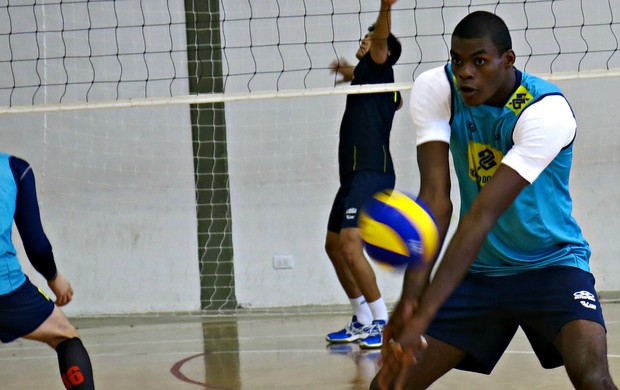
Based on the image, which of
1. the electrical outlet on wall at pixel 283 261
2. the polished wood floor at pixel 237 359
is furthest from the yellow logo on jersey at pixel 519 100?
the electrical outlet on wall at pixel 283 261

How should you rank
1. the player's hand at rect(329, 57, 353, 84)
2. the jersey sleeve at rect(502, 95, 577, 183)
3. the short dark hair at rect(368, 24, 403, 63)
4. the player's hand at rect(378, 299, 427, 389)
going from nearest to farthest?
the player's hand at rect(378, 299, 427, 389)
the jersey sleeve at rect(502, 95, 577, 183)
the short dark hair at rect(368, 24, 403, 63)
the player's hand at rect(329, 57, 353, 84)

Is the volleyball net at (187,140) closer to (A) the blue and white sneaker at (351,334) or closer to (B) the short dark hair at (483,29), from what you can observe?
(A) the blue and white sneaker at (351,334)

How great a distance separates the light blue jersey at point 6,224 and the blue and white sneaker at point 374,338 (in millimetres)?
2768

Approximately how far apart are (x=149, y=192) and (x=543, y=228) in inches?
217

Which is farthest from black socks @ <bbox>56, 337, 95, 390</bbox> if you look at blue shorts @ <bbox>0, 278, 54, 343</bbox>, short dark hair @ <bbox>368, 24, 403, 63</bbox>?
short dark hair @ <bbox>368, 24, 403, 63</bbox>

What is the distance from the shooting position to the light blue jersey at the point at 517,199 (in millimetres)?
3086

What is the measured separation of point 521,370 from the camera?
534 centimetres

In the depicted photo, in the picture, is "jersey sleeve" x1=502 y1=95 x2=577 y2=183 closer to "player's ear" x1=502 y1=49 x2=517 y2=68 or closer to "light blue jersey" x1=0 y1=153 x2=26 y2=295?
"player's ear" x1=502 y1=49 x2=517 y2=68

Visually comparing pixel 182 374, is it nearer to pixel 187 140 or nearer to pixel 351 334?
pixel 351 334

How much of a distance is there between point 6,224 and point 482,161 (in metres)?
1.81

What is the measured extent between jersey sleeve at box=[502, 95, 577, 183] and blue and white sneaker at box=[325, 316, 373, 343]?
3.51 metres

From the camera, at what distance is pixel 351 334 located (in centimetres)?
633

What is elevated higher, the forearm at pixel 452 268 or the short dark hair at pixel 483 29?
the short dark hair at pixel 483 29

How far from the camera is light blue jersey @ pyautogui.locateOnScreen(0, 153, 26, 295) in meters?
3.71
